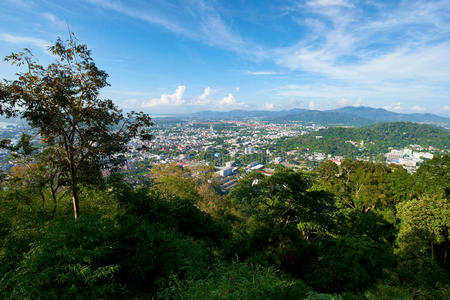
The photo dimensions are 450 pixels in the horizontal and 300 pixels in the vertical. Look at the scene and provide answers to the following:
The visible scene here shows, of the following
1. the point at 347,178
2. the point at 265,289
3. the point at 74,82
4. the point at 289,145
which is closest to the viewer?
the point at 265,289

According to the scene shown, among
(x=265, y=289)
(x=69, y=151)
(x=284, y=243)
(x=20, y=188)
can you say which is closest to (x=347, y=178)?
(x=284, y=243)

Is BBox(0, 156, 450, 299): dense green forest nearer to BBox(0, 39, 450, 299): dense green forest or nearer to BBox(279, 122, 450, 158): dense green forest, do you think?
BBox(0, 39, 450, 299): dense green forest

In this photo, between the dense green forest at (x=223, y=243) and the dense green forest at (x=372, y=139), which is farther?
the dense green forest at (x=372, y=139)

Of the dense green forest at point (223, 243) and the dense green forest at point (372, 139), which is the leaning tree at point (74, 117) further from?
the dense green forest at point (372, 139)

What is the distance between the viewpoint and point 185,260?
122 inches

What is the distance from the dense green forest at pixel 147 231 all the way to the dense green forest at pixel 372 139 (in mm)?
53928

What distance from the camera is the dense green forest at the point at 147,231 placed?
2490 millimetres

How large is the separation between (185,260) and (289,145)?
63.0 metres

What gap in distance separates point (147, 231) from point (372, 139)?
8627cm

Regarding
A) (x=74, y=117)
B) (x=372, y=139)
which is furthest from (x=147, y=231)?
(x=372, y=139)

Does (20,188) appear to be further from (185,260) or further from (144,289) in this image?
(185,260)

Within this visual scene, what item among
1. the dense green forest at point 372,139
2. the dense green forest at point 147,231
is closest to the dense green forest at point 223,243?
the dense green forest at point 147,231

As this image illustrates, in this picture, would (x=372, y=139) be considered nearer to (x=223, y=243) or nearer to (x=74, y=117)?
(x=223, y=243)

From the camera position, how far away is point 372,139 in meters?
69.7
